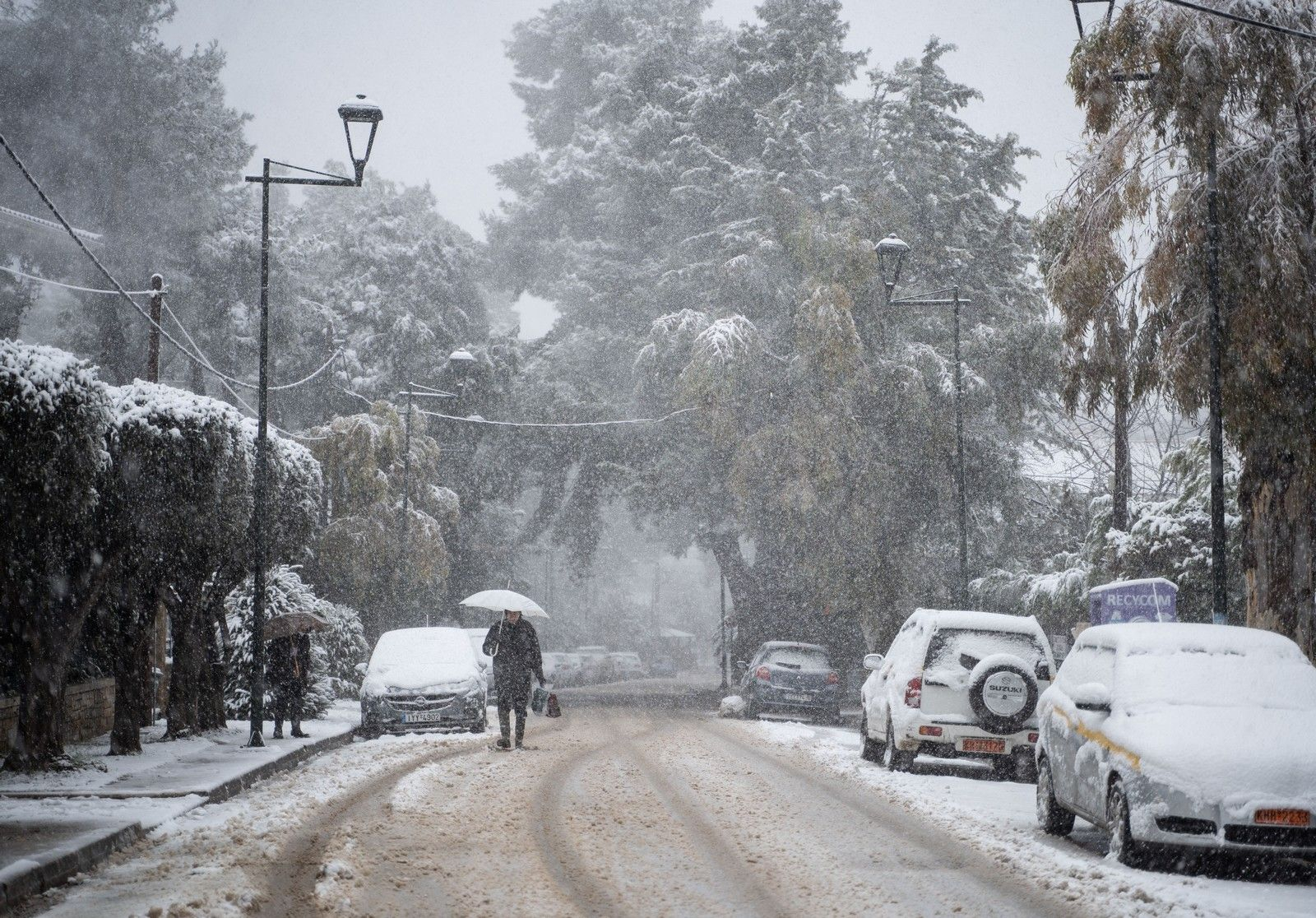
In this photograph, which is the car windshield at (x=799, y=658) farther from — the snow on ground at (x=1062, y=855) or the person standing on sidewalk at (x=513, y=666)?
the snow on ground at (x=1062, y=855)

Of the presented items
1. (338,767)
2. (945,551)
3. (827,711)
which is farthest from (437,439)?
(338,767)

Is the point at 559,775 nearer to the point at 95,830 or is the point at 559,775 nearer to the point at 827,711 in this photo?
the point at 95,830

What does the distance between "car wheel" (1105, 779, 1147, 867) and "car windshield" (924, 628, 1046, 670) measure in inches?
242

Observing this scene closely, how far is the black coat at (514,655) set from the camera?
18.5m

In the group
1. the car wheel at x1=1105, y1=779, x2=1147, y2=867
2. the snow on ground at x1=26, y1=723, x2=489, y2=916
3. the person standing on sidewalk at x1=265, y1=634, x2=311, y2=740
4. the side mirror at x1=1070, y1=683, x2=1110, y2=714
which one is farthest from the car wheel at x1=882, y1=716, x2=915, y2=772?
the person standing on sidewalk at x1=265, y1=634, x2=311, y2=740

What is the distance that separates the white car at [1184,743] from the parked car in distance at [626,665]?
53.8 metres

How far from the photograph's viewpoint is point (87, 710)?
1917 centimetres

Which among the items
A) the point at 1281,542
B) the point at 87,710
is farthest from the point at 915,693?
the point at 87,710

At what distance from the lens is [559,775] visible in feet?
49.2

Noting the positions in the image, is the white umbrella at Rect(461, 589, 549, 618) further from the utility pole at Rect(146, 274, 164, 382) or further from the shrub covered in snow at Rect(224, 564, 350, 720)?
the utility pole at Rect(146, 274, 164, 382)

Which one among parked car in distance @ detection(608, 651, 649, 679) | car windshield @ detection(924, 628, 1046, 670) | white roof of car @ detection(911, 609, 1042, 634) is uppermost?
white roof of car @ detection(911, 609, 1042, 634)

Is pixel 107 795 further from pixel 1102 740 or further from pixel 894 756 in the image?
pixel 1102 740

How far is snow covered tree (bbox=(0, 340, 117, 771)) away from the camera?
38.8ft

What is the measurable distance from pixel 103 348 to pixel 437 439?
1074cm
